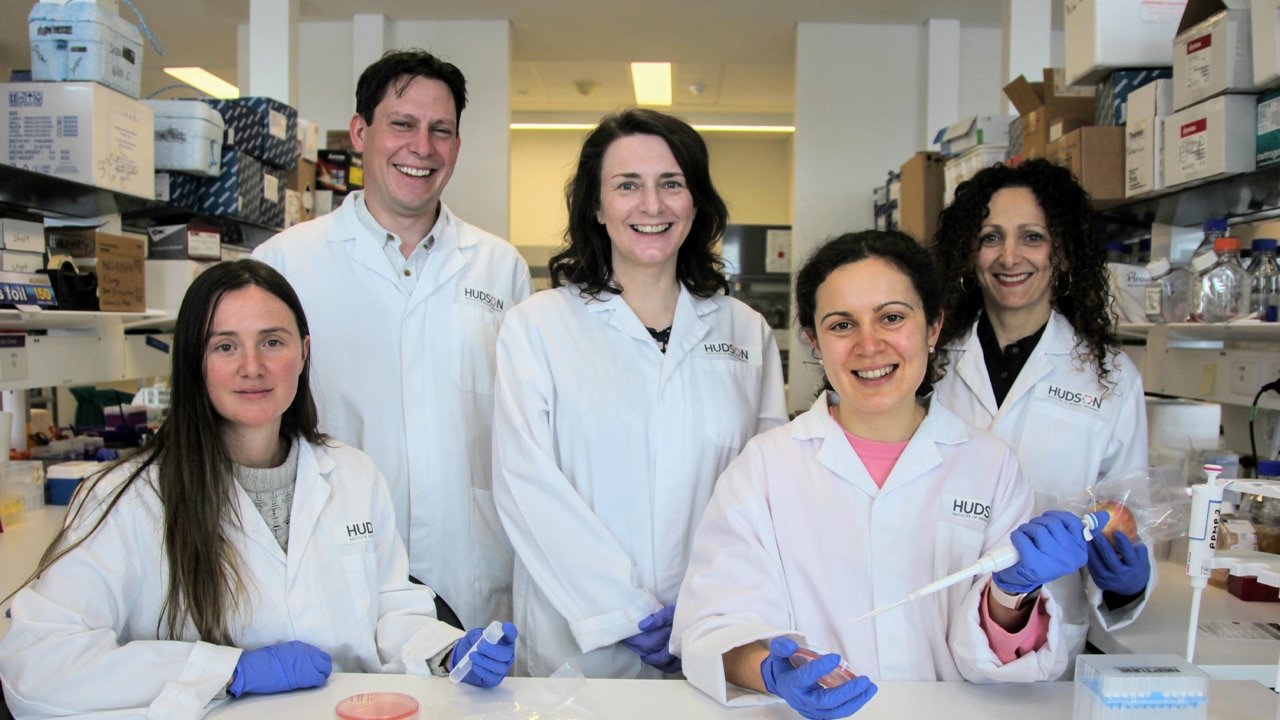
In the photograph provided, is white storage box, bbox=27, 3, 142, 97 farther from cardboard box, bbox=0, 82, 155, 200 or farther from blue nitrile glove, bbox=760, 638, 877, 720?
blue nitrile glove, bbox=760, 638, 877, 720

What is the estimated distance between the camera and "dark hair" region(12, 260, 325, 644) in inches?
53.8

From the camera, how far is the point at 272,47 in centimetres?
461

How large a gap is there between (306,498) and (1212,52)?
95.0 inches

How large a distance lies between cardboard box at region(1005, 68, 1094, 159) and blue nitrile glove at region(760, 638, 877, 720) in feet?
8.26

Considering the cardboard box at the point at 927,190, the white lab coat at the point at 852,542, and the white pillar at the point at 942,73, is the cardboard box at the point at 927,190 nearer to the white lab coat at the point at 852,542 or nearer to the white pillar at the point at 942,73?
the white pillar at the point at 942,73

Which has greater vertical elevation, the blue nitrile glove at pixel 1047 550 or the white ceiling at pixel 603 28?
the white ceiling at pixel 603 28

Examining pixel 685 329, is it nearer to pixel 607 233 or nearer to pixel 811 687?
pixel 607 233

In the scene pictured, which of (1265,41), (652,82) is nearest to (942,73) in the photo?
(652,82)

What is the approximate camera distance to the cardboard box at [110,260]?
9.34ft

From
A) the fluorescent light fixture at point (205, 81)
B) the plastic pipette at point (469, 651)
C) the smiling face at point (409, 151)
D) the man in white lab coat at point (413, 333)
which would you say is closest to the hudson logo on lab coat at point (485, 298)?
the man in white lab coat at point (413, 333)

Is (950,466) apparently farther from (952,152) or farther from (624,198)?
(952,152)

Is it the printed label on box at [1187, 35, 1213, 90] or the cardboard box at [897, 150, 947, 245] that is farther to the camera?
the cardboard box at [897, 150, 947, 245]

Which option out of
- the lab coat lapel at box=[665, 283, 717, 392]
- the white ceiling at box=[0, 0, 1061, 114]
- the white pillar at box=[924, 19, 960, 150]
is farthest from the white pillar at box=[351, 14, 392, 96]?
the lab coat lapel at box=[665, 283, 717, 392]

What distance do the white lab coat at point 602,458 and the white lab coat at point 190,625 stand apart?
0.27 meters
